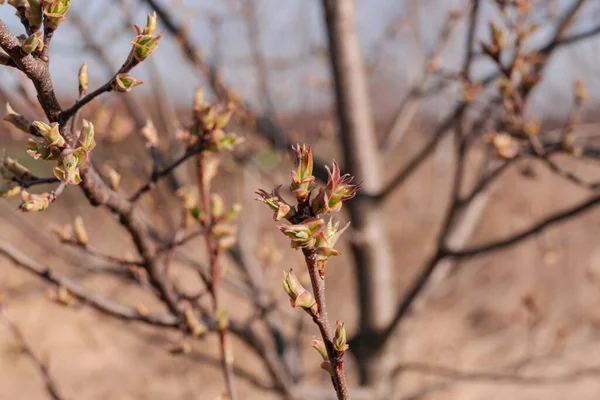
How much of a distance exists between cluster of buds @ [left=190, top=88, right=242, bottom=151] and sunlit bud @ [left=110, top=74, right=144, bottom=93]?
0.66 ft

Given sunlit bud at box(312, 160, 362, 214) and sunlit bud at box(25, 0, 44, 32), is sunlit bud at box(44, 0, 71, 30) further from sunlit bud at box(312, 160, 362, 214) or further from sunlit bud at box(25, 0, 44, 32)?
sunlit bud at box(312, 160, 362, 214)

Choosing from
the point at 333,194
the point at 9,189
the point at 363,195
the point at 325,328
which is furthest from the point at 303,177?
the point at 363,195

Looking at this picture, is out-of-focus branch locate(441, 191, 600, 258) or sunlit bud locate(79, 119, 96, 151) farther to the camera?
out-of-focus branch locate(441, 191, 600, 258)

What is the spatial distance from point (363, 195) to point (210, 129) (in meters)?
1.11

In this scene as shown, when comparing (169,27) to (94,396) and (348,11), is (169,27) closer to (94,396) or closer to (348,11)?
(348,11)

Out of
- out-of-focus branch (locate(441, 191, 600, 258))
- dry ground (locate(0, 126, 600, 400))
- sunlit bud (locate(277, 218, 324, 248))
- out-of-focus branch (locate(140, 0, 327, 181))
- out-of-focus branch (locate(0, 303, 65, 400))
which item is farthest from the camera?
dry ground (locate(0, 126, 600, 400))

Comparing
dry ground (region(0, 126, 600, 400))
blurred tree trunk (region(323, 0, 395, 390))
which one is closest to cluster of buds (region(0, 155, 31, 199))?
blurred tree trunk (region(323, 0, 395, 390))

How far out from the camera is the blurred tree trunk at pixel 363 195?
1739 mm

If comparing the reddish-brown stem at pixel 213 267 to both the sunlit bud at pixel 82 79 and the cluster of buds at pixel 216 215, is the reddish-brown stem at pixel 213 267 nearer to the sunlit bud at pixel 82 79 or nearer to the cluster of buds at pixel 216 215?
the cluster of buds at pixel 216 215

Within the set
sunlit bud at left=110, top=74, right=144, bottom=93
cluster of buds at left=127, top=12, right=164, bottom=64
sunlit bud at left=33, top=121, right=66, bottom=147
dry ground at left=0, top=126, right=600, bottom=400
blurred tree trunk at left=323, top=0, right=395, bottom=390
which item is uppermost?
dry ground at left=0, top=126, right=600, bottom=400

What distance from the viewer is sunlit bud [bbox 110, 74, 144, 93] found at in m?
0.56

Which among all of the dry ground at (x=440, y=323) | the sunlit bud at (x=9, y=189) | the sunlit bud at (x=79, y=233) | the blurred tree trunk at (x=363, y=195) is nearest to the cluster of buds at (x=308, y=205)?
the sunlit bud at (x=9, y=189)

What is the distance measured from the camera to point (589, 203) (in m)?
1.15

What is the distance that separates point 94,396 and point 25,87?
5.32 meters
